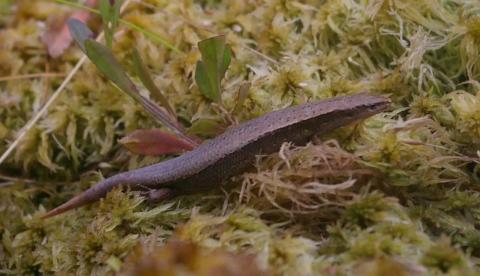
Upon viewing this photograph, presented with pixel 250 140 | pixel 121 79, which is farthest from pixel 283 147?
pixel 121 79

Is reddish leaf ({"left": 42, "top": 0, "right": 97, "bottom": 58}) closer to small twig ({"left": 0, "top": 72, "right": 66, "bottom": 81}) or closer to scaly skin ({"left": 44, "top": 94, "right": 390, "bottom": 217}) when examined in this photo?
small twig ({"left": 0, "top": 72, "right": 66, "bottom": 81})

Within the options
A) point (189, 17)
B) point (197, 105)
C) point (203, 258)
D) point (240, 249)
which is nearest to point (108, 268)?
point (240, 249)

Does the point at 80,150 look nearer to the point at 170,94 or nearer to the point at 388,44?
the point at 170,94

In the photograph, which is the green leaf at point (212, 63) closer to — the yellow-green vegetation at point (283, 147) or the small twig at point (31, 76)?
the yellow-green vegetation at point (283, 147)

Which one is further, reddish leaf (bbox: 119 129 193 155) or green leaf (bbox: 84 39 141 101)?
→ reddish leaf (bbox: 119 129 193 155)

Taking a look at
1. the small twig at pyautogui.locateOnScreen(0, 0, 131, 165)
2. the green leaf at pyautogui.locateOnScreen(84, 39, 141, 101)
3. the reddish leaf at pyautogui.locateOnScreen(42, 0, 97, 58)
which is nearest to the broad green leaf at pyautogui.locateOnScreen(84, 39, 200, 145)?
the green leaf at pyautogui.locateOnScreen(84, 39, 141, 101)

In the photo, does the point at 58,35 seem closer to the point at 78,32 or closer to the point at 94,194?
the point at 78,32
